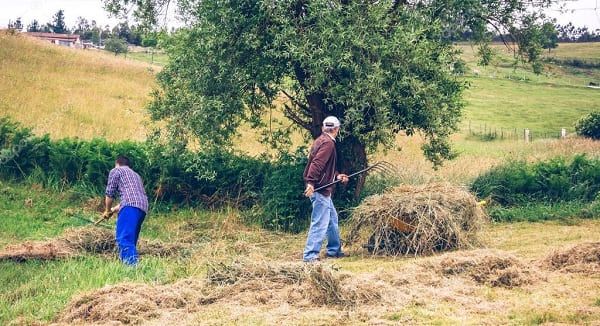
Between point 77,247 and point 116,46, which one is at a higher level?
point 116,46

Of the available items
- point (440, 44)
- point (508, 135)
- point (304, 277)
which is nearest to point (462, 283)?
point (304, 277)

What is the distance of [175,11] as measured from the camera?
15195 mm

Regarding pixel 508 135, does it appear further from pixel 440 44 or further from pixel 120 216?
pixel 120 216

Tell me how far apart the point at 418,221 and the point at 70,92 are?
20.7 meters

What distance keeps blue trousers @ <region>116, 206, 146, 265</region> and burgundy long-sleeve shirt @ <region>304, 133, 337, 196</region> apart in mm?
2626

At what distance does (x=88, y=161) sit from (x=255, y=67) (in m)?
4.84

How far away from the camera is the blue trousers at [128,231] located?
34.1 ft

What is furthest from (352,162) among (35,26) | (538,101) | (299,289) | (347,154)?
(35,26)

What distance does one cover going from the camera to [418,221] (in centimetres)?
1073

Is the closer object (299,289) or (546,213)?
(299,289)

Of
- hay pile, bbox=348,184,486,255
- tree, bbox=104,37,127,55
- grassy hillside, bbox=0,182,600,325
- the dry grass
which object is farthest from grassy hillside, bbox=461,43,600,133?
tree, bbox=104,37,127,55

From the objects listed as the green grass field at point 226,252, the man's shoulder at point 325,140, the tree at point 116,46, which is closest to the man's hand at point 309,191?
the man's shoulder at point 325,140

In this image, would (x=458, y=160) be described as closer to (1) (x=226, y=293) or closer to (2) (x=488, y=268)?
(2) (x=488, y=268)

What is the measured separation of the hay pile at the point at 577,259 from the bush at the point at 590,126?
22.4m
